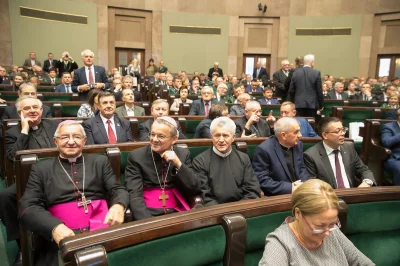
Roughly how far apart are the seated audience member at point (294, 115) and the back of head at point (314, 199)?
2.25 metres

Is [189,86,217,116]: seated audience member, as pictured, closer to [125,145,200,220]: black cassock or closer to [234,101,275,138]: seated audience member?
[234,101,275,138]: seated audience member

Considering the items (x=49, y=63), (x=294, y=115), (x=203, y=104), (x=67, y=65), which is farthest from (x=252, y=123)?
(x=49, y=63)

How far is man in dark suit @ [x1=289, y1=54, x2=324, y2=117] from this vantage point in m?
4.63

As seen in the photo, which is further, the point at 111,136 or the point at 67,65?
the point at 67,65

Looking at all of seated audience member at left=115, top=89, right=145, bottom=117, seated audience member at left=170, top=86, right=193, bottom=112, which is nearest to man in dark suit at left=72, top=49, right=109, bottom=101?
seated audience member at left=115, top=89, right=145, bottom=117

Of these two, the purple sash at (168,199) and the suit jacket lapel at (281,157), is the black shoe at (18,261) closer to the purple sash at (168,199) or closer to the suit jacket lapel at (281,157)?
the purple sash at (168,199)

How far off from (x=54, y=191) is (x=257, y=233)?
115cm

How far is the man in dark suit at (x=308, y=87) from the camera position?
463 centimetres

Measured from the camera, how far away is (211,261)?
3.87ft

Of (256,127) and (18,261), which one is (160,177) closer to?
(18,261)

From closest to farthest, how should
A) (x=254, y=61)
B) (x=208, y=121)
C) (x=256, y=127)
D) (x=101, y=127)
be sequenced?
(x=101, y=127) < (x=208, y=121) < (x=256, y=127) < (x=254, y=61)

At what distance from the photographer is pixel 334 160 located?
251cm

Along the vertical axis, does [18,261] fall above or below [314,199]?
below

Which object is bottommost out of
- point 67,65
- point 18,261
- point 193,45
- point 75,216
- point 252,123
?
point 18,261
